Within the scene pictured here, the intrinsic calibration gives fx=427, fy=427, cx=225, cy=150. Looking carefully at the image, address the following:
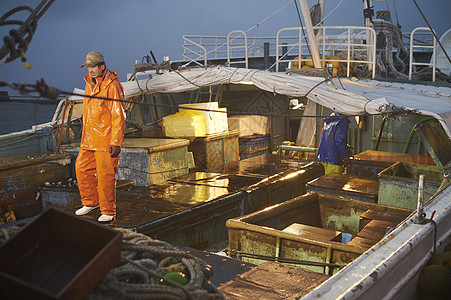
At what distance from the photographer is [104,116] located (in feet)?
17.5

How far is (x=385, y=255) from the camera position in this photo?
329 centimetres

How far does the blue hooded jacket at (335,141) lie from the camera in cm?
778

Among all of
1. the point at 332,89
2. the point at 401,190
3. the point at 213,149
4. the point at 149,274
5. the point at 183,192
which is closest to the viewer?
the point at 149,274

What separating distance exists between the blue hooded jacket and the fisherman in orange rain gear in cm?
409

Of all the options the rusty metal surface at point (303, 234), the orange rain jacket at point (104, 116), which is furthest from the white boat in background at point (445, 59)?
the orange rain jacket at point (104, 116)

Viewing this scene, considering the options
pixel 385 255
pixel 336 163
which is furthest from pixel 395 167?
pixel 385 255

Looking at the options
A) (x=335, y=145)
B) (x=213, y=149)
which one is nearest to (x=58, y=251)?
(x=335, y=145)

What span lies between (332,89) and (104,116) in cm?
387

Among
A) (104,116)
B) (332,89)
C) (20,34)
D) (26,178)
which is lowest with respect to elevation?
(26,178)

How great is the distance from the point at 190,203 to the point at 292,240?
2056mm

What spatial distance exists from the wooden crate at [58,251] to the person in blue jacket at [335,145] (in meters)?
6.23

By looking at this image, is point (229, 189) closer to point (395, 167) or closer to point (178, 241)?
point (178, 241)

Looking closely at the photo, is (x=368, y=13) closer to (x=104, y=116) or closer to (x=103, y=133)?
(x=104, y=116)

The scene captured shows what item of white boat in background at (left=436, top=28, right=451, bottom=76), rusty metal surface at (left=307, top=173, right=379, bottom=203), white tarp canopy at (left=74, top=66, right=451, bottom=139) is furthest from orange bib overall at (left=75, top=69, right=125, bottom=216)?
white boat in background at (left=436, top=28, right=451, bottom=76)
